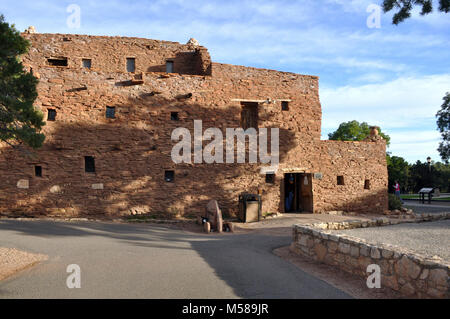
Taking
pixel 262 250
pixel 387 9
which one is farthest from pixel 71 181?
pixel 387 9

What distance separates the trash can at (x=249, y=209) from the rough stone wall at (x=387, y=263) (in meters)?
6.57

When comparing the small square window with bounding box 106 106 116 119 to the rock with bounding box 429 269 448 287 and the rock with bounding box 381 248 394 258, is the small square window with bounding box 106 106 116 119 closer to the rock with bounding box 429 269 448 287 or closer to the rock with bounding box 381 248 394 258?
the rock with bounding box 381 248 394 258

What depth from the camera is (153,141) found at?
1411 cm

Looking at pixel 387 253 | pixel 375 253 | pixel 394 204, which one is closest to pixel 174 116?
pixel 375 253

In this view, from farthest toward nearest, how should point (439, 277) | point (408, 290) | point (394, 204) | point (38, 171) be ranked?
point (394, 204) → point (38, 171) → point (408, 290) → point (439, 277)

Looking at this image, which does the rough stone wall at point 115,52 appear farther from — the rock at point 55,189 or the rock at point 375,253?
the rock at point 375,253

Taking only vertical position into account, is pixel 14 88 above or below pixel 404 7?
below

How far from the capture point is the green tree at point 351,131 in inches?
1474

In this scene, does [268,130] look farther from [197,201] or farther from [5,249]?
[5,249]

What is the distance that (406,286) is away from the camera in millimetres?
4652

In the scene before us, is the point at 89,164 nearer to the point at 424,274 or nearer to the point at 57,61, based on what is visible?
the point at 57,61

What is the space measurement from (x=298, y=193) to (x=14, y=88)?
14.3 metres

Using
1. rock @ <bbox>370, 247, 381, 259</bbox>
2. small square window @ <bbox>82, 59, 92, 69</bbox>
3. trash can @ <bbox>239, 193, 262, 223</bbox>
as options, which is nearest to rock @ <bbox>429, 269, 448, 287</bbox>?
rock @ <bbox>370, 247, 381, 259</bbox>

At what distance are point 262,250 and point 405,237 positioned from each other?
378 cm
